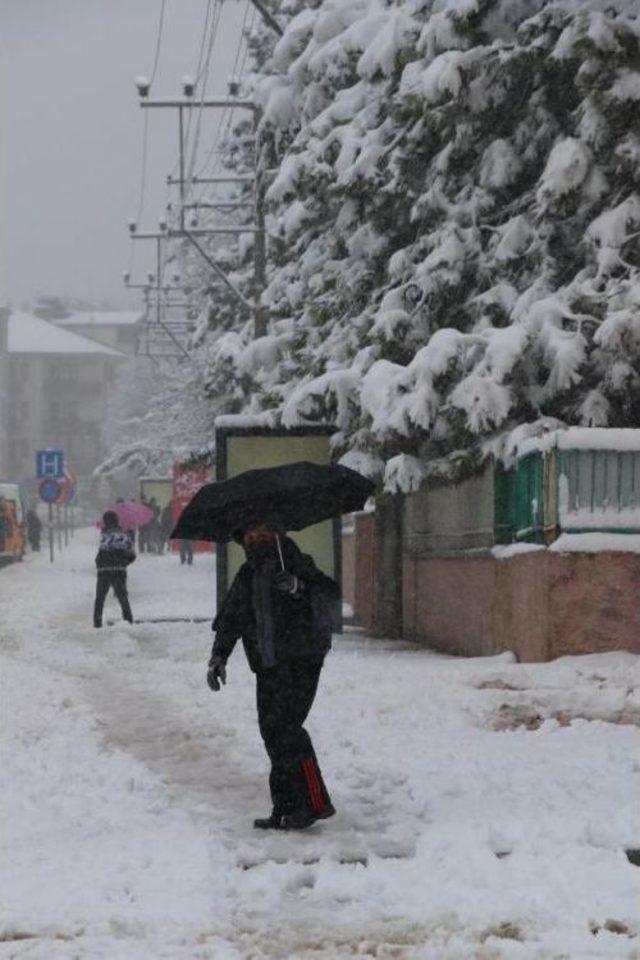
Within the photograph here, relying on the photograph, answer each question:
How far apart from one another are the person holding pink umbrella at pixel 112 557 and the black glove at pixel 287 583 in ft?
48.1

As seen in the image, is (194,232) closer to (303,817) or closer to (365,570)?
(365,570)

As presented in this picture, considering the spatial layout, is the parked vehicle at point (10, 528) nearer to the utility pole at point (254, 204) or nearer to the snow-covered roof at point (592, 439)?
the utility pole at point (254, 204)

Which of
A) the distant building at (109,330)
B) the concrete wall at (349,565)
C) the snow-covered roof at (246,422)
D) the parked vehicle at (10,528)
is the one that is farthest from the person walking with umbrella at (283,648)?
the distant building at (109,330)

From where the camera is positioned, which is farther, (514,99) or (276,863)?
(514,99)

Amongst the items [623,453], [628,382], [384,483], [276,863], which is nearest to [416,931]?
[276,863]

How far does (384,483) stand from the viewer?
760 inches

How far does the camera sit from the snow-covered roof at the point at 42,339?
153 m

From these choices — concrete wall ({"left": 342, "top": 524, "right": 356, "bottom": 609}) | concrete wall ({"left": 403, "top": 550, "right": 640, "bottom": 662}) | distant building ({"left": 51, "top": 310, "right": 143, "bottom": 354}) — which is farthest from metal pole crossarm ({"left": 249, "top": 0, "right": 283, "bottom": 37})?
distant building ({"left": 51, "top": 310, "right": 143, "bottom": 354})

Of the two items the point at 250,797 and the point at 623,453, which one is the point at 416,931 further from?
the point at 623,453

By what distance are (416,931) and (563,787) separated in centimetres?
332

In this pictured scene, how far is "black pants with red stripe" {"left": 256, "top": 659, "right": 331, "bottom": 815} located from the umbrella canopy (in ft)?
2.56

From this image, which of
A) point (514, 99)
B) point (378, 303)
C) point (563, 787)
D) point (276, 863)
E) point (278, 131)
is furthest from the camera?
point (278, 131)

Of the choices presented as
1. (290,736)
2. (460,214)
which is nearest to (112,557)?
(460,214)

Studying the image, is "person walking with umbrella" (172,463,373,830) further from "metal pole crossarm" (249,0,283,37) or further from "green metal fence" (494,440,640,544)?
"metal pole crossarm" (249,0,283,37)
